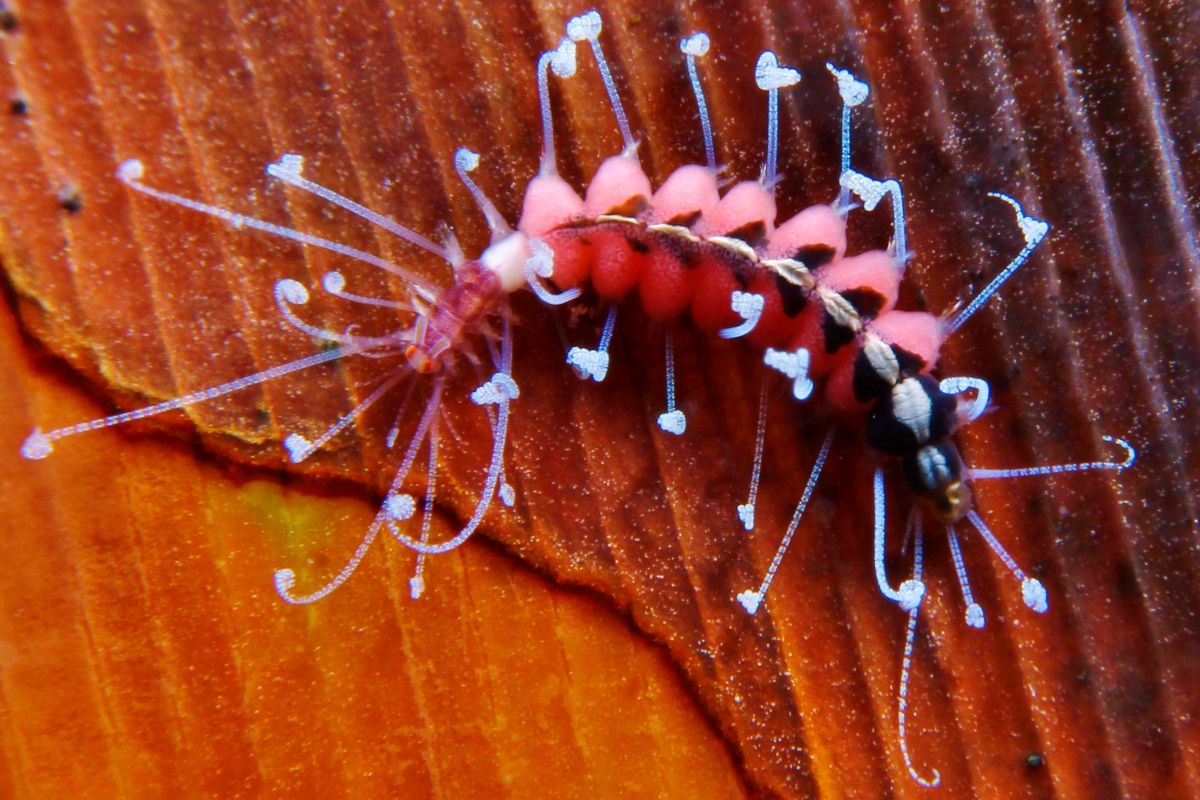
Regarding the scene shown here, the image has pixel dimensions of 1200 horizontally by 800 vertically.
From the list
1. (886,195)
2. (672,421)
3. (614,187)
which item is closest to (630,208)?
(614,187)

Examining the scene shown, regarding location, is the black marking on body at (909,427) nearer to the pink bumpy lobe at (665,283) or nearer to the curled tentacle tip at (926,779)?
the pink bumpy lobe at (665,283)

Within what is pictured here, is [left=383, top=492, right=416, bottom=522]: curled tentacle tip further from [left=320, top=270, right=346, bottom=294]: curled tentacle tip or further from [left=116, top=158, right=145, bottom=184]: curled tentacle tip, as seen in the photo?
[left=116, top=158, right=145, bottom=184]: curled tentacle tip

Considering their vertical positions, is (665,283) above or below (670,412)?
above

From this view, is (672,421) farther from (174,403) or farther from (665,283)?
(174,403)

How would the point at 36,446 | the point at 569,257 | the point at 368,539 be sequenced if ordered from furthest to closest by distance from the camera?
the point at 569,257 < the point at 368,539 < the point at 36,446

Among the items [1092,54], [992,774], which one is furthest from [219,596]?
[1092,54]

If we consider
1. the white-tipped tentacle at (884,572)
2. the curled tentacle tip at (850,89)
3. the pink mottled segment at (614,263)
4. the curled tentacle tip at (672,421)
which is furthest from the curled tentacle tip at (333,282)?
the white-tipped tentacle at (884,572)

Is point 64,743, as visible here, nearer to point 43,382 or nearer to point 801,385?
point 43,382
